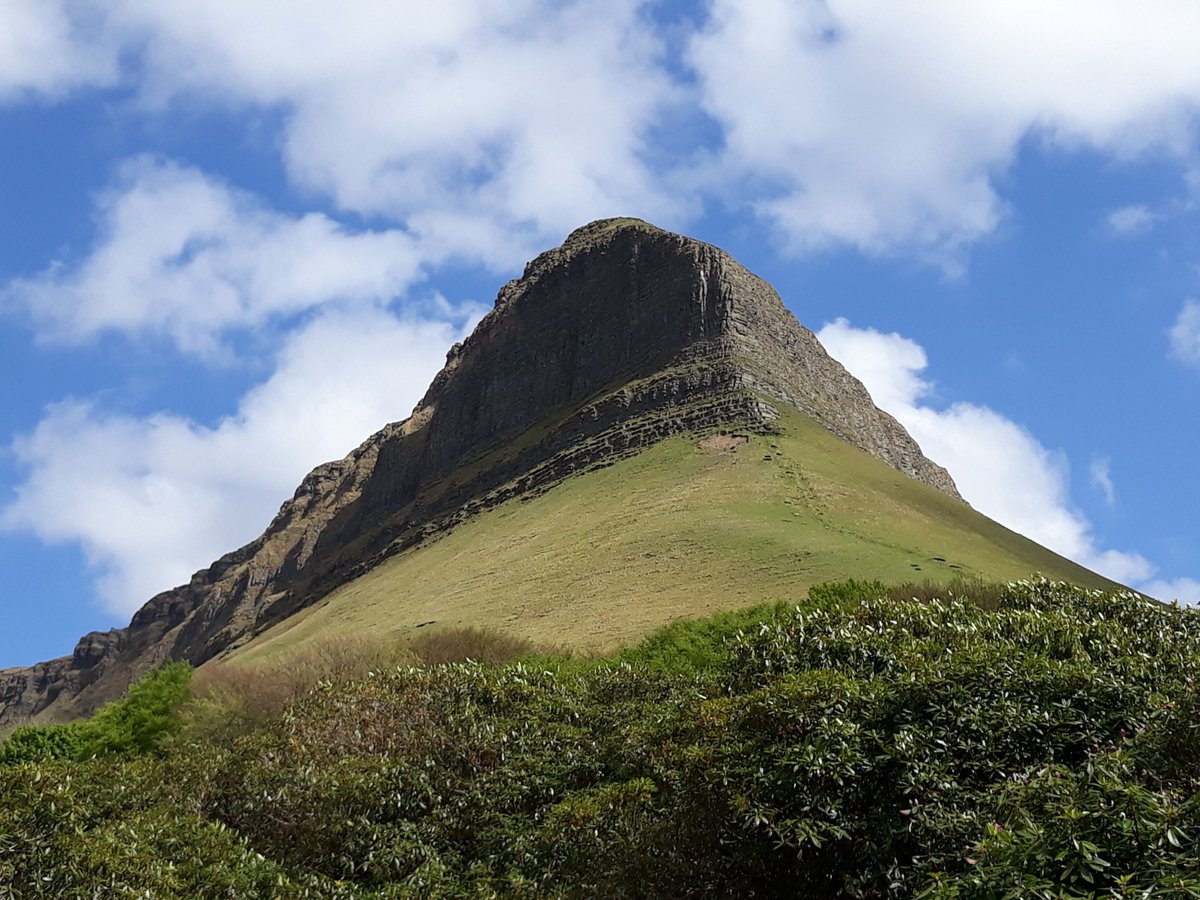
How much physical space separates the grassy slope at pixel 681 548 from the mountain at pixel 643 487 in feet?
1.16

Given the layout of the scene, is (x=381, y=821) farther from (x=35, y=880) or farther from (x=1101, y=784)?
(x=1101, y=784)

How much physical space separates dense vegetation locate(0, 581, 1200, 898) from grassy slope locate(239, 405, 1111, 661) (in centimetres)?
3654

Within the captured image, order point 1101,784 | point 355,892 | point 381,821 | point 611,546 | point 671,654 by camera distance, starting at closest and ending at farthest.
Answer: point 1101,784
point 355,892
point 381,821
point 671,654
point 611,546

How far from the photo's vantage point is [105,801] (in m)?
22.9

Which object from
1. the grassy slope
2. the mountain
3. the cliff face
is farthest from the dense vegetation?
the cliff face

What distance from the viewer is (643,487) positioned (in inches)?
4673

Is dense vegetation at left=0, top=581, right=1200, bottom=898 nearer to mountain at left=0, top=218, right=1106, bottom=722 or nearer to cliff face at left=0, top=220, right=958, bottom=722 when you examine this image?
mountain at left=0, top=218, right=1106, bottom=722

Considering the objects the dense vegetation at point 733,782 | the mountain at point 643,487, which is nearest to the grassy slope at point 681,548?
the mountain at point 643,487

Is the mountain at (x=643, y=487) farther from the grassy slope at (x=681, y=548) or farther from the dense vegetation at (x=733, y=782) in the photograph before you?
the dense vegetation at (x=733, y=782)

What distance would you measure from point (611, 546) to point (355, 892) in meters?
79.3

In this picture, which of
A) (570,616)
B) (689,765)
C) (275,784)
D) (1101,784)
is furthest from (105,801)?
(570,616)

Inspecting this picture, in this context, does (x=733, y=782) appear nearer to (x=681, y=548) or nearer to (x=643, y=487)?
(x=681, y=548)

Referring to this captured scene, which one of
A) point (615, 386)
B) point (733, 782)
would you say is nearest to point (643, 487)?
point (615, 386)

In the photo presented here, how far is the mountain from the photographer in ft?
284
